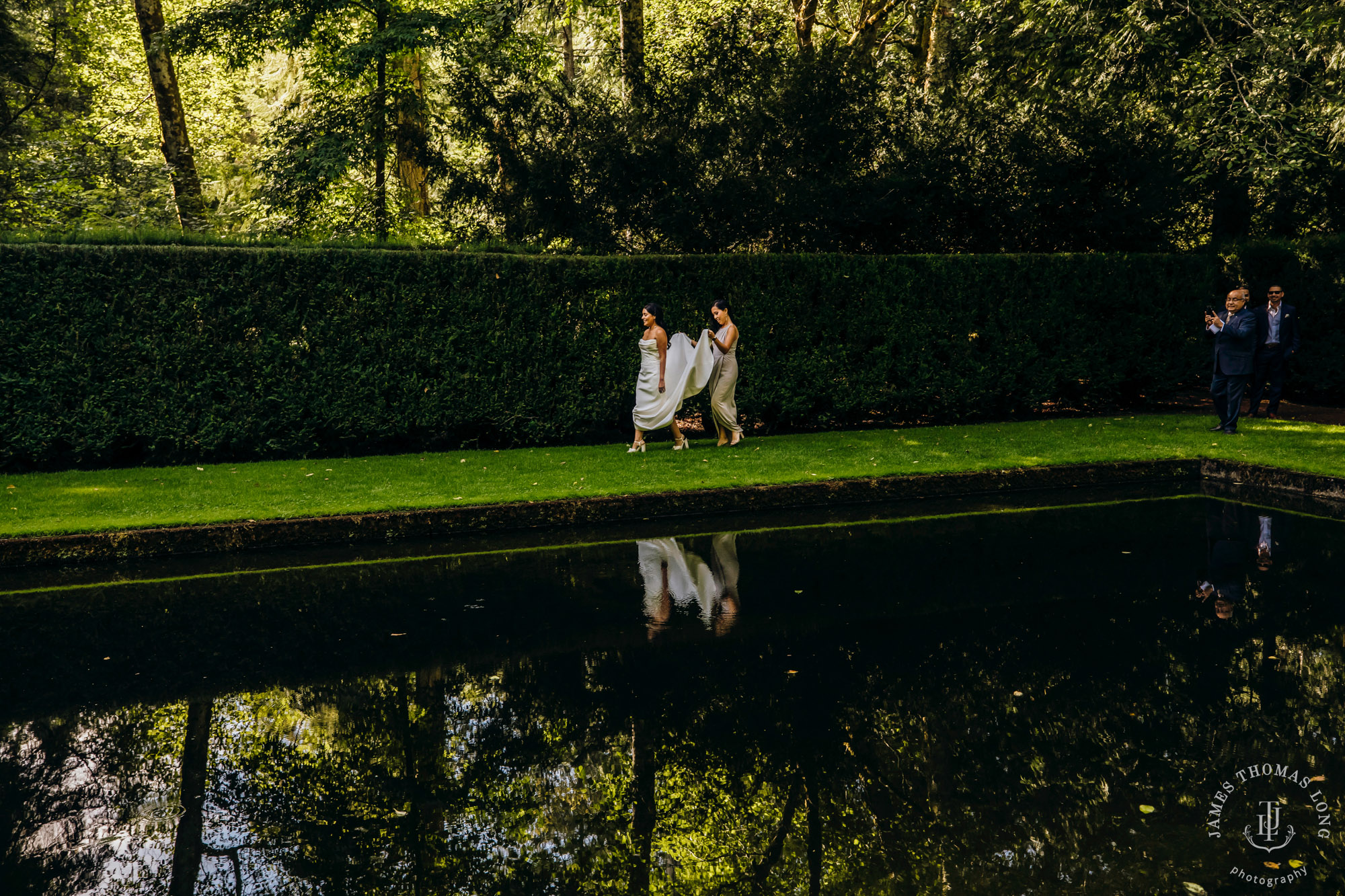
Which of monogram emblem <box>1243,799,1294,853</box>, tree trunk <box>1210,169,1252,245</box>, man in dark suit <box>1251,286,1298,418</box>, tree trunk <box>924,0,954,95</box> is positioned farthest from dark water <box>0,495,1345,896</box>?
tree trunk <box>924,0,954,95</box>

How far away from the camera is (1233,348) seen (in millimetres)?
13523

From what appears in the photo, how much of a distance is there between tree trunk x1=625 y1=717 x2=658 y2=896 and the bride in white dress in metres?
8.51

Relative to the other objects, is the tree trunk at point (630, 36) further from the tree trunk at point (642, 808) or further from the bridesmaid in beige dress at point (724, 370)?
the tree trunk at point (642, 808)

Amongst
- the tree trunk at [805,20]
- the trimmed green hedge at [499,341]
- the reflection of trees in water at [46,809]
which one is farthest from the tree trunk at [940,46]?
the reflection of trees in water at [46,809]

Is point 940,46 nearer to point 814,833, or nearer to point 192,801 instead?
point 814,833

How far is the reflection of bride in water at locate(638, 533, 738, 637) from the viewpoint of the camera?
618cm

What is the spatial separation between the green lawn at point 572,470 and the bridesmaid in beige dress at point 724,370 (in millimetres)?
620

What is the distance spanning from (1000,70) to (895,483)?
44.6 feet

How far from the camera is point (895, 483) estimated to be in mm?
10570

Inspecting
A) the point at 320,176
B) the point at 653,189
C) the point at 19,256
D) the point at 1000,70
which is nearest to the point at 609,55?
the point at 653,189

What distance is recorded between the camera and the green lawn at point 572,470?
9281 millimetres

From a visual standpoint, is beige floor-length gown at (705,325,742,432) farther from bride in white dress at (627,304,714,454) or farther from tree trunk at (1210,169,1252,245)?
tree trunk at (1210,169,1252,245)

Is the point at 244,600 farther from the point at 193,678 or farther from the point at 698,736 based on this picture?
the point at 698,736

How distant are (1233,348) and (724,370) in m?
7.41
